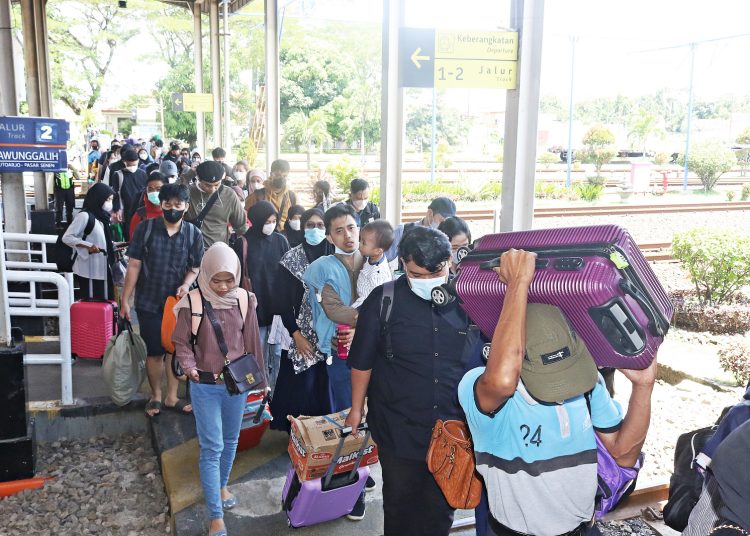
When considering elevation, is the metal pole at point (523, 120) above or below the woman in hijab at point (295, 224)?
above

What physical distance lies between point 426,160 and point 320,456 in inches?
1352

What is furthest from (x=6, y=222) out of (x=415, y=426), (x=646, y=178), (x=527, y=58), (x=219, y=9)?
(x=646, y=178)

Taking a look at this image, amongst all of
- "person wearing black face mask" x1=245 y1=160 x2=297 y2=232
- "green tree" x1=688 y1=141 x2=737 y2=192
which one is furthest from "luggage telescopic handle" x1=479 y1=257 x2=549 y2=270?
"green tree" x1=688 y1=141 x2=737 y2=192

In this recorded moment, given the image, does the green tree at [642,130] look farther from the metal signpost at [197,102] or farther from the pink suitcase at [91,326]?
the pink suitcase at [91,326]

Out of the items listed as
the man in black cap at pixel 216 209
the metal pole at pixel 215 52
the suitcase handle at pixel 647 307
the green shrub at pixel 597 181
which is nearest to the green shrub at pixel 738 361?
the man in black cap at pixel 216 209

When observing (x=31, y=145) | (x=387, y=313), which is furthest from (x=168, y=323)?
(x=31, y=145)

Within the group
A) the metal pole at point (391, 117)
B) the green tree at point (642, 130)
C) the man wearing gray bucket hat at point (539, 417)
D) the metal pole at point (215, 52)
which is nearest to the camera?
the man wearing gray bucket hat at point (539, 417)

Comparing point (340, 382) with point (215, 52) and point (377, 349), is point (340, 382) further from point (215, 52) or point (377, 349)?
point (215, 52)

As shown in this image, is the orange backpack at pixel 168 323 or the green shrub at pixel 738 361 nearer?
the orange backpack at pixel 168 323

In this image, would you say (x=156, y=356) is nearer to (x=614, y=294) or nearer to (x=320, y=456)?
(x=320, y=456)

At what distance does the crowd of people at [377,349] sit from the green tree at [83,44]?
41.8m

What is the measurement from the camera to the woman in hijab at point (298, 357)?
4.55 meters

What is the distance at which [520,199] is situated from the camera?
5152mm

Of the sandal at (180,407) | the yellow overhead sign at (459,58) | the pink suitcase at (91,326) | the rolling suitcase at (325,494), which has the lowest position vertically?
the sandal at (180,407)
